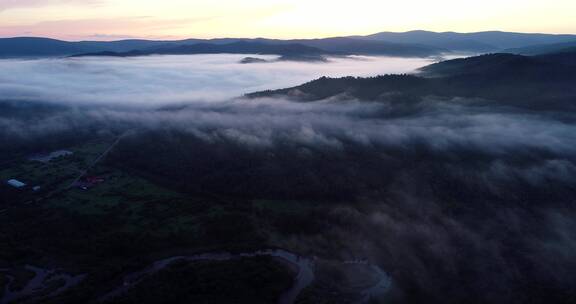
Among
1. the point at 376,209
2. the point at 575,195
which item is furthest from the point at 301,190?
the point at 575,195

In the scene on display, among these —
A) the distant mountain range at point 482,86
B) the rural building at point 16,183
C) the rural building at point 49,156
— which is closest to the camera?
the rural building at point 16,183

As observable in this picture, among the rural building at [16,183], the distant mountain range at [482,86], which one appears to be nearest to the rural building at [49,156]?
the rural building at [16,183]

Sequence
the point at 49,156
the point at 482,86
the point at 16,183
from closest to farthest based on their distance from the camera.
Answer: the point at 16,183, the point at 49,156, the point at 482,86

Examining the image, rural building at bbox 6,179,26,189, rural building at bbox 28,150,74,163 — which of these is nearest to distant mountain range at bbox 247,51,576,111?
rural building at bbox 28,150,74,163

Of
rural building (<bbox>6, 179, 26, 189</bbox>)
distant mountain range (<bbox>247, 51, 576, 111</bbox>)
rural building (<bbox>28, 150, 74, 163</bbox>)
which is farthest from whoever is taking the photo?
distant mountain range (<bbox>247, 51, 576, 111</bbox>)

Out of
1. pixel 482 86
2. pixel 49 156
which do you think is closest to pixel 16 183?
pixel 49 156

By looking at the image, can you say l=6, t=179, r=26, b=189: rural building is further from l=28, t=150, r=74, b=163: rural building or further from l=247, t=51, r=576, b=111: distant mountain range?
l=247, t=51, r=576, b=111: distant mountain range

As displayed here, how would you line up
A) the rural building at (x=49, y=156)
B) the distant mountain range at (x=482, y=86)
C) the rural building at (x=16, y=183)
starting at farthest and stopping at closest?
the distant mountain range at (x=482, y=86) → the rural building at (x=49, y=156) → the rural building at (x=16, y=183)

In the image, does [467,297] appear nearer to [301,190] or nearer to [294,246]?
[294,246]

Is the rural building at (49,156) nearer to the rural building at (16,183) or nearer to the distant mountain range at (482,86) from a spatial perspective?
the rural building at (16,183)

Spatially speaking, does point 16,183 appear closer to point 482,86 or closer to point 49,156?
point 49,156

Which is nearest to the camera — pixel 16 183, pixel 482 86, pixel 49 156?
pixel 16 183
